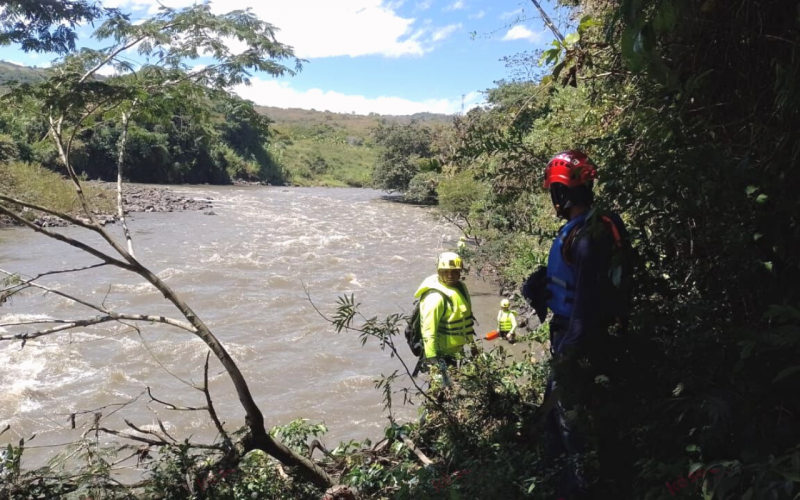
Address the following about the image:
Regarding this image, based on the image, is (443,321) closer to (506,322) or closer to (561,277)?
(561,277)

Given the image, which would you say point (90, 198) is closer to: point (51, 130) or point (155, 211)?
point (155, 211)

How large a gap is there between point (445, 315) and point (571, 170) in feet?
7.63

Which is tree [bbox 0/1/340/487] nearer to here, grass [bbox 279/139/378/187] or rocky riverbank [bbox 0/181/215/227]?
rocky riverbank [bbox 0/181/215/227]

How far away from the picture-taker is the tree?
3.31 m

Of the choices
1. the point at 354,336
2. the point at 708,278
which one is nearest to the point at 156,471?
the point at 708,278

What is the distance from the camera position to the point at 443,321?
468 centimetres

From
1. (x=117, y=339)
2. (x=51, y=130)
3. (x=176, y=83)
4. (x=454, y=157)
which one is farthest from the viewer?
(x=117, y=339)

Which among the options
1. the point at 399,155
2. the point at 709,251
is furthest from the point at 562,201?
the point at 399,155

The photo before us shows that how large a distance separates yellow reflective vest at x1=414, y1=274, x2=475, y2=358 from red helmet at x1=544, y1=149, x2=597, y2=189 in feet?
7.05

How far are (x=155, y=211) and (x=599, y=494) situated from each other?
30474 mm

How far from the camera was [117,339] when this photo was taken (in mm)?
11039

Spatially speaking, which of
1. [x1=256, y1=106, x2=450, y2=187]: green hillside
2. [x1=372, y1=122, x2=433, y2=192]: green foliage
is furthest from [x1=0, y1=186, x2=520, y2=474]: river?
[x1=256, y1=106, x2=450, y2=187]: green hillside

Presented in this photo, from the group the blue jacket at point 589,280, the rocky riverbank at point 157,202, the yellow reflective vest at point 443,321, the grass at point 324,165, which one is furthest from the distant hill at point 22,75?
the grass at point 324,165

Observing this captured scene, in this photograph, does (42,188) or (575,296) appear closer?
(575,296)
